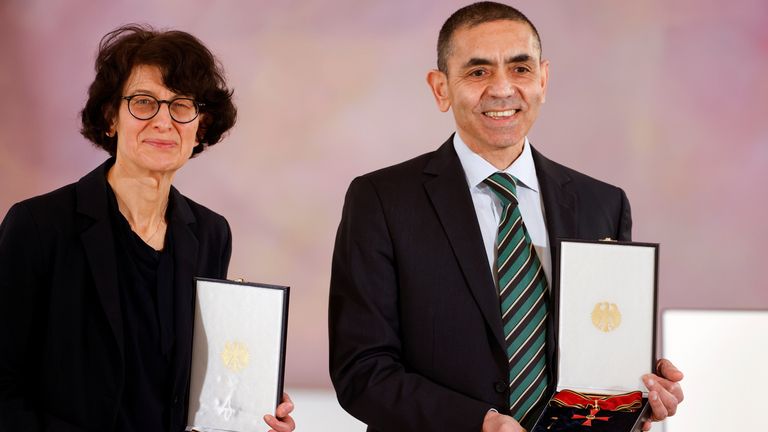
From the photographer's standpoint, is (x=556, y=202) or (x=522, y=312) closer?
(x=522, y=312)

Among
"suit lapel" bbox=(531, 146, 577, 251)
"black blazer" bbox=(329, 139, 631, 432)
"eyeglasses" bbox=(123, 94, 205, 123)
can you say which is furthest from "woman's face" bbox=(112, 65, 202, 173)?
"suit lapel" bbox=(531, 146, 577, 251)

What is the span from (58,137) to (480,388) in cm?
398

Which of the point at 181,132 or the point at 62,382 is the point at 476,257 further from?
the point at 62,382

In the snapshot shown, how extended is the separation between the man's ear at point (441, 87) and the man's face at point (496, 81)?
5 centimetres

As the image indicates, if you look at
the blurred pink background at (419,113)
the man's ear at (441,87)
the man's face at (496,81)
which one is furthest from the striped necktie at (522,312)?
the blurred pink background at (419,113)

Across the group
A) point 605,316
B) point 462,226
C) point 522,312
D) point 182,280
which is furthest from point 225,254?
point 605,316

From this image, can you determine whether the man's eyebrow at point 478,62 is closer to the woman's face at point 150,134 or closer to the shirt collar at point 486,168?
the shirt collar at point 486,168

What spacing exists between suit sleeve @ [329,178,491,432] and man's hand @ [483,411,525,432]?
14 millimetres

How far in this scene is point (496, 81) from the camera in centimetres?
214

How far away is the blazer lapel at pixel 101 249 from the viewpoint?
6.59ft

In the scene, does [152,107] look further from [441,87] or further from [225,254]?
[441,87]

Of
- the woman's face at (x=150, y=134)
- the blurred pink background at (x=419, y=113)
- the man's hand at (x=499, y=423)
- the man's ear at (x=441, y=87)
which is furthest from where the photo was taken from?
the blurred pink background at (x=419, y=113)

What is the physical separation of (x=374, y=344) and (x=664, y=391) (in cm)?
60

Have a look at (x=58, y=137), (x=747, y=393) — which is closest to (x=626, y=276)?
(x=747, y=393)
